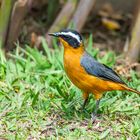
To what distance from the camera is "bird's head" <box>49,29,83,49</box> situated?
614 cm

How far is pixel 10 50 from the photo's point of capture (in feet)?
26.5

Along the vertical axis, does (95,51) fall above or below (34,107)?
above

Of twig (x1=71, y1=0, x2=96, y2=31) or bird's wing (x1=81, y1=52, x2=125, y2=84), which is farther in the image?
twig (x1=71, y1=0, x2=96, y2=31)

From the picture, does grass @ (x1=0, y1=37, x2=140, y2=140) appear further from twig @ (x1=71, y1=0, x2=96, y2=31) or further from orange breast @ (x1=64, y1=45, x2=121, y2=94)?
twig @ (x1=71, y1=0, x2=96, y2=31)

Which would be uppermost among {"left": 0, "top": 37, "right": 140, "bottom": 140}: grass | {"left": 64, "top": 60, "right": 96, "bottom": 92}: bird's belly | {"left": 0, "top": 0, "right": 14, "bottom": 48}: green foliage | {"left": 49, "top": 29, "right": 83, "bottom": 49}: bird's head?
{"left": 0, "top": 0, "right": 14, "bottom": 48}: green foliage

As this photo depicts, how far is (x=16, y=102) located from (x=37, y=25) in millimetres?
2937

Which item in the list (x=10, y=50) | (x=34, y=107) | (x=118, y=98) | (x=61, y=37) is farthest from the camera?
(x=10, y=50)

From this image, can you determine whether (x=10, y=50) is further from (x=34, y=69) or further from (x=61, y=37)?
(x=61, y=37)

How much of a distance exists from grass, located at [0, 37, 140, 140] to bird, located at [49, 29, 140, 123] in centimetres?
25

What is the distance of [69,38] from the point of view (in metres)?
6.16

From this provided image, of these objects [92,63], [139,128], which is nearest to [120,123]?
[139,128]

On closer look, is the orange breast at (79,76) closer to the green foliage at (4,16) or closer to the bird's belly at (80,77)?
the bird's belly at (80,77)

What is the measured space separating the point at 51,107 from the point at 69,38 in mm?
846

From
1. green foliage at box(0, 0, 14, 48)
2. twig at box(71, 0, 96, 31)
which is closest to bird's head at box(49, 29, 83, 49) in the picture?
green foliage at box(0, 0, 14, 48)
